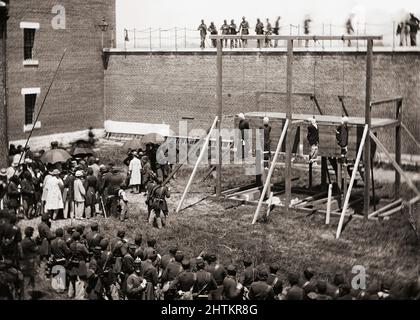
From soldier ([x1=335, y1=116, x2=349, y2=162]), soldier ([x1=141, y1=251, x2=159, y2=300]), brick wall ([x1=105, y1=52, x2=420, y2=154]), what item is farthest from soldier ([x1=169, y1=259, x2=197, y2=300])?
brick wall ([x1=105, y1=52, x2=420, y2=154])

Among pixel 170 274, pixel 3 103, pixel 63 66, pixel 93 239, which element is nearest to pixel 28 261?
pixel 93 239

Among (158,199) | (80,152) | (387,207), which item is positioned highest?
(80,152)

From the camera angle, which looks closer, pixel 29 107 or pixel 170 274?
pixel 170 274

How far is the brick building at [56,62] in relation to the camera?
28.1 meters

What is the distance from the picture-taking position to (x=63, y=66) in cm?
3056

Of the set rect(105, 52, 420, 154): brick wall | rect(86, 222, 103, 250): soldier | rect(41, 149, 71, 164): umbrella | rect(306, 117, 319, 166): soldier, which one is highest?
rect(105, 52, 420, 154): brick wall

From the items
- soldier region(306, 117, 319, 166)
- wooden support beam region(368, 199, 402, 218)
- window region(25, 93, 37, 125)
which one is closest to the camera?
wooden support beam region(368, 199, 402, 218)

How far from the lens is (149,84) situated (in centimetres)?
3244

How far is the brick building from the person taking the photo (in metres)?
28.1

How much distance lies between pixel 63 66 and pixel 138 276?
21.8m

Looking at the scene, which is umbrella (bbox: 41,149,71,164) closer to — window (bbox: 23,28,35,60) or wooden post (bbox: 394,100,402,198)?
wooden post (bbox: 394,100,402,198)

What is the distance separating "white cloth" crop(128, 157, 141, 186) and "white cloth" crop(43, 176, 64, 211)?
13.0 ft

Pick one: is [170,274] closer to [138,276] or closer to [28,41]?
[138,276]

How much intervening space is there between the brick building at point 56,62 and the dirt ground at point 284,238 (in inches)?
475
